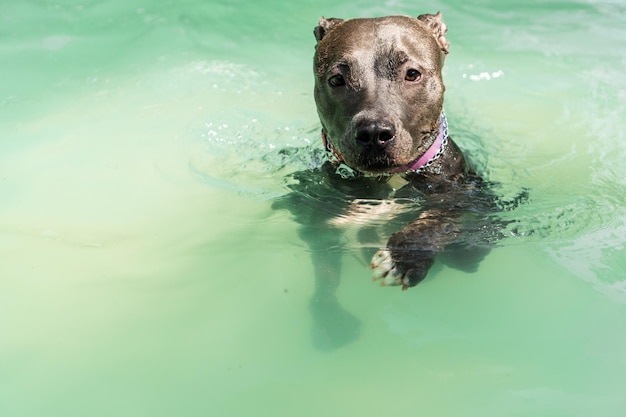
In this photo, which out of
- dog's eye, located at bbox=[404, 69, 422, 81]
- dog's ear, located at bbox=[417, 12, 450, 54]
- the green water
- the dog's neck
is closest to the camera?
the green water

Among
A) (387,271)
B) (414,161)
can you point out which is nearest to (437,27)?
(414,161)

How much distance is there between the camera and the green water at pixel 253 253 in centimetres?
376

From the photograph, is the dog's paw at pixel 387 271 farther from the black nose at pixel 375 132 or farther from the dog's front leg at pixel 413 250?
the black nose at pixel 375 132

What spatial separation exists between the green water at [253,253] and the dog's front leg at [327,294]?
64mm

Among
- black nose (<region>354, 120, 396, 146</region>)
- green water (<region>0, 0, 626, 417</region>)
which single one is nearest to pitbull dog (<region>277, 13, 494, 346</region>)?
black nose (<region>354, 120, 396, 146</region>)

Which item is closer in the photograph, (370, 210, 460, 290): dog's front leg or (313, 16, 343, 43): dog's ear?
(370, 210, 460, 290): dog's front leg

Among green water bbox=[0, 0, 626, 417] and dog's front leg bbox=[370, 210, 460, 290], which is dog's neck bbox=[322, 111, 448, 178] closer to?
dog's front leg bbox=[370, 210, 460, 290]

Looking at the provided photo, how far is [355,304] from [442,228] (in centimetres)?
81

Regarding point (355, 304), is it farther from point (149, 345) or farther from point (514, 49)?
point (514, 49)

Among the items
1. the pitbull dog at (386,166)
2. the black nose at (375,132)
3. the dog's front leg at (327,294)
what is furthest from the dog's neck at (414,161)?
the dog's front leg at (327,294)

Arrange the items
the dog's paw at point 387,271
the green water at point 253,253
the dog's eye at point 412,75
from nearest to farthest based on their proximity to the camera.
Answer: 1. the green water at point 253,253
2. the dog's paw at point 387,271
3. the dog's eye at point 412,75

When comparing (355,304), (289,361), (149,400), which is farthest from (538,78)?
(149,400)

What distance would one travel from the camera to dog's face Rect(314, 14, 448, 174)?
14.0 feet

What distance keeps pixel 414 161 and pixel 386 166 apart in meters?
0.46
